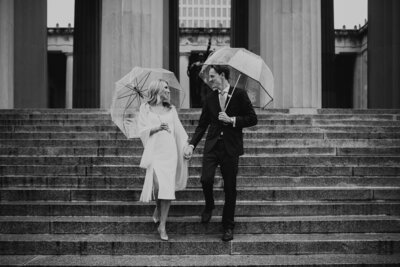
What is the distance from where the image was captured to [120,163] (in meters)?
8.52

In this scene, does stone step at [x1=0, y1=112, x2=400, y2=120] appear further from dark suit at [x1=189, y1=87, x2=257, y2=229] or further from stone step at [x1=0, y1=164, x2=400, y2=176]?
dark suit at [x1=189, y1=87, x2=257, y2=229]

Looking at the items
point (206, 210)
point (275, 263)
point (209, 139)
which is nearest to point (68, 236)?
point (206, 210)

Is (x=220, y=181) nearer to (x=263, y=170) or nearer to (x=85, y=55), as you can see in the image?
(x=263, y=170)

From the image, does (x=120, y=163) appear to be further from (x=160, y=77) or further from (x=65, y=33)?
(x=65, y=33)

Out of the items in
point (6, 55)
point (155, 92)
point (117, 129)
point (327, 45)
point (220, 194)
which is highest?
point (327, 45)

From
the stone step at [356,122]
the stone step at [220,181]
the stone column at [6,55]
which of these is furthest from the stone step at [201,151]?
the stone column at [6,55]

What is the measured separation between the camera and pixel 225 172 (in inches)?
220

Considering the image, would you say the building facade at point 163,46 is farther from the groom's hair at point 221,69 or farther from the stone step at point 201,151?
the groom's hair at point 221,69

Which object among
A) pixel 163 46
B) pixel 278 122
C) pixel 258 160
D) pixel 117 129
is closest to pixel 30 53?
pixel 163 46

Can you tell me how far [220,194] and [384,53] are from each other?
14.0 m

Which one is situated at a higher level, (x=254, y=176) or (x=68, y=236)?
(x=254, y=176)

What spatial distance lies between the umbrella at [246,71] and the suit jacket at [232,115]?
0.61 feet

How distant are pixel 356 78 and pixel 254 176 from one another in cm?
3888

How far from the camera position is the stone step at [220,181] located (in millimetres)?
7602
